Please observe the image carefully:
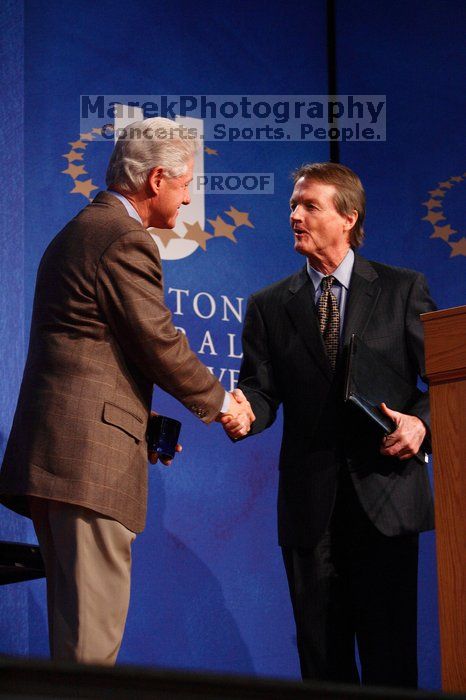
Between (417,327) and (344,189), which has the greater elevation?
(344,189)

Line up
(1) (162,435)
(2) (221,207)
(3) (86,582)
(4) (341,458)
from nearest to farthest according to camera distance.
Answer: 1. (3) (86,582)
2. (1) (162,435)
3. (4) (341,458)
4. (2) (221,207)

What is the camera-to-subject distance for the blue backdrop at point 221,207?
3137 millimetres

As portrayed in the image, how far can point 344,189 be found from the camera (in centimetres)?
268

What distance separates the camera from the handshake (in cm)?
233

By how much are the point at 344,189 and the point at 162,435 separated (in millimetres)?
963

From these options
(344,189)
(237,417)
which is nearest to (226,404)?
(237,417)

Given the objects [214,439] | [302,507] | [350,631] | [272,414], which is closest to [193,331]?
[214,439]

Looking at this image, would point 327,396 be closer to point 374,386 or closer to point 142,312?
point 374,386

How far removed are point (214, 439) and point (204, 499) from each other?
Result: 21cm

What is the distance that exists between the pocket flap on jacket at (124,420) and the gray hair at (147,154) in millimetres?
540

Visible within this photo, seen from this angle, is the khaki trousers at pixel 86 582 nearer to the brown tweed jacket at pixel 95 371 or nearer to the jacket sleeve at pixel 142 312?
the brown tweed jacket at pixel 95 371

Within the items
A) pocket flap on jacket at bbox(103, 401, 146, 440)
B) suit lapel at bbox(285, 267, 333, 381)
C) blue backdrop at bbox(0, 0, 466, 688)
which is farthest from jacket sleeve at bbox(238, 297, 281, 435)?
blue backdrop at bbox(0, 0, 466, 688)

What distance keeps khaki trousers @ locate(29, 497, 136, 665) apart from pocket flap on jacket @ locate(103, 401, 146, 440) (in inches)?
7.4

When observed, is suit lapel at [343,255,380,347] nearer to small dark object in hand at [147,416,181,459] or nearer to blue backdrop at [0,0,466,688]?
small dark object in hand at [147,416,181,459]
